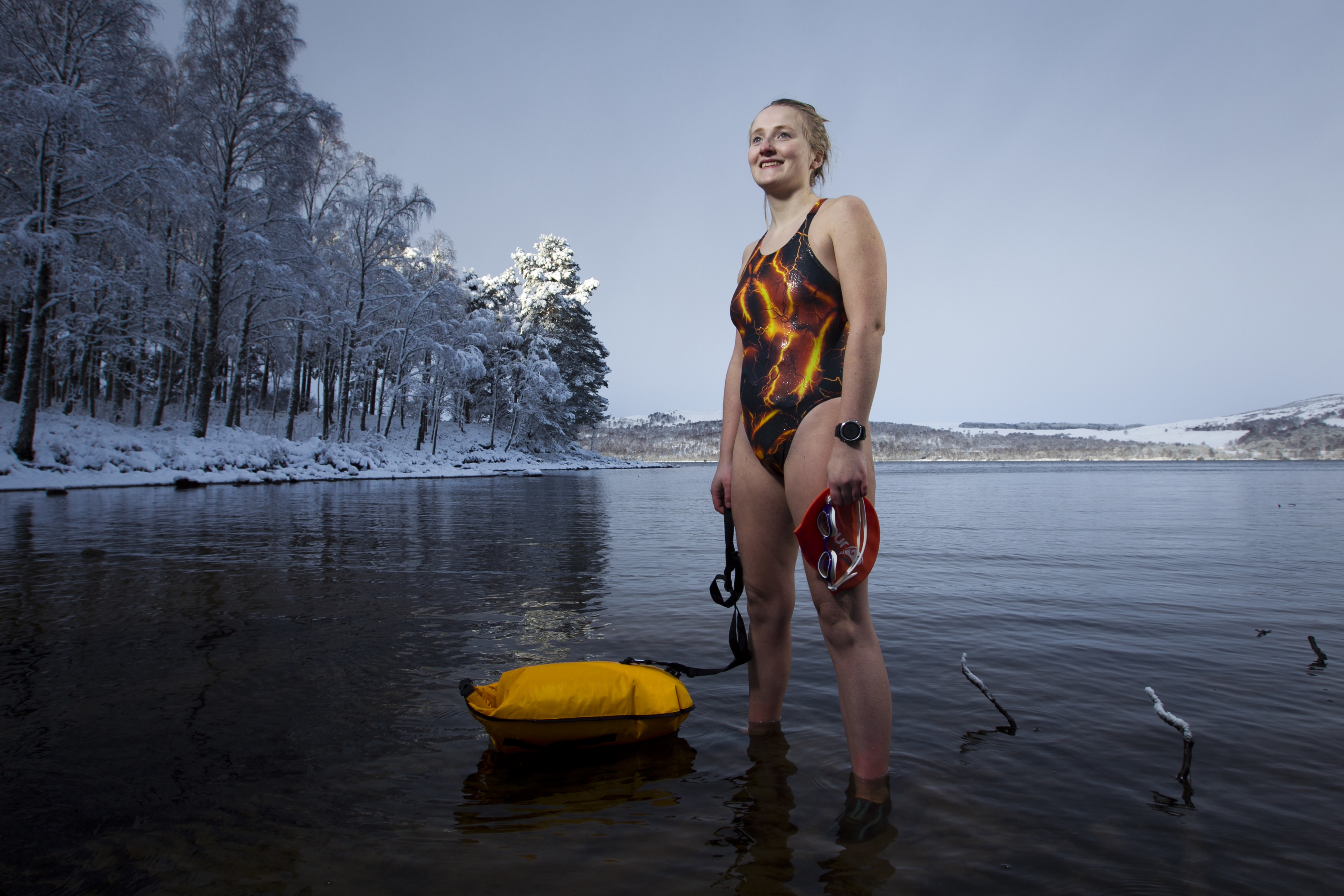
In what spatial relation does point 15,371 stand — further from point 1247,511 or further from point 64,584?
point 1247,511

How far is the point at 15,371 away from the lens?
658 inches

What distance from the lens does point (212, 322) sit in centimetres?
1898

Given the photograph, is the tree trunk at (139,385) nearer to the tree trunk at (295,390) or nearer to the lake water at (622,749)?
the tree trunk at (295,390)

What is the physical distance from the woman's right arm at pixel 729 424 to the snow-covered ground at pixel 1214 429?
19365 centimetres

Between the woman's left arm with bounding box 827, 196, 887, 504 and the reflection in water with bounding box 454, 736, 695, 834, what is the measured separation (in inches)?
43.0

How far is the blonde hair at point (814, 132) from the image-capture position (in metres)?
2.48

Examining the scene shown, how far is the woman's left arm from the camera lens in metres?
1.98

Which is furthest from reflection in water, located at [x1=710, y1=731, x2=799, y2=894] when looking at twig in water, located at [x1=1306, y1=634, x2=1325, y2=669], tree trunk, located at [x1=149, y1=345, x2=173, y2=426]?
tree trunk, located at [x1=149, y1=345, x2=173, y2=426]

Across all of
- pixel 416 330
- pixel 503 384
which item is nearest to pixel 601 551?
pixel 416 330

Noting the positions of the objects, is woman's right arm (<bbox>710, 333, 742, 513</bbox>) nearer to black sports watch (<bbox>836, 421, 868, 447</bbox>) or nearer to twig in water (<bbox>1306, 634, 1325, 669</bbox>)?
black sports watch (<bbox>836, 421, 868, 447</bbox>)

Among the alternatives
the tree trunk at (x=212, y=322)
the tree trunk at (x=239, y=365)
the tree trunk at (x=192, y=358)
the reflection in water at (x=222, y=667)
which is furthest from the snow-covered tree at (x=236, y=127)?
the reflection in water at (x=222, y=667)

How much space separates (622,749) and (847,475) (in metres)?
1.32

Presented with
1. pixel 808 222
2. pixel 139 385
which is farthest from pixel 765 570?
pixel 139 385

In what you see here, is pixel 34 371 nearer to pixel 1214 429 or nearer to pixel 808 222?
pixel 808 222
